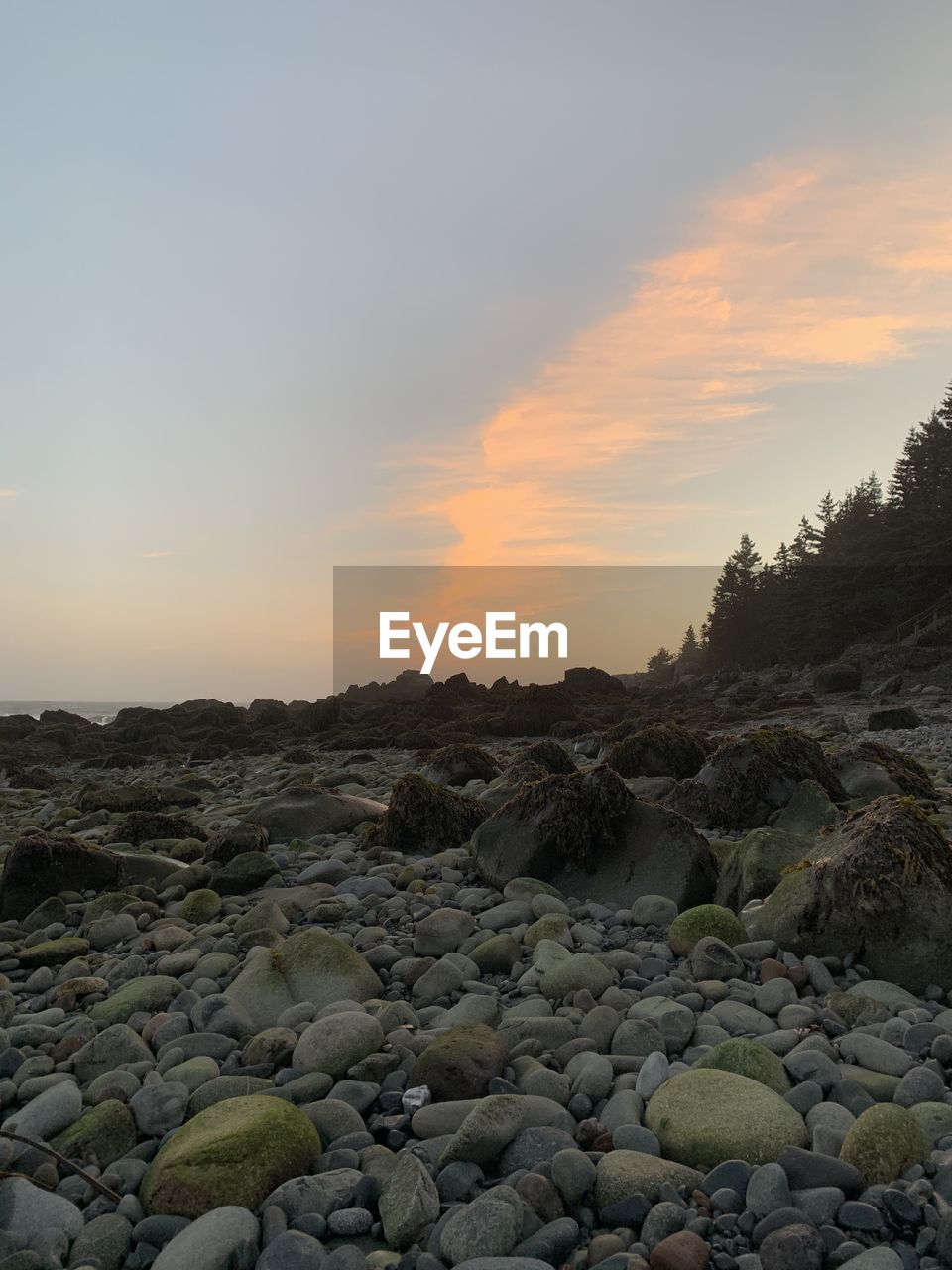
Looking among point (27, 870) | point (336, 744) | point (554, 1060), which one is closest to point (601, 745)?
point (336, 744)

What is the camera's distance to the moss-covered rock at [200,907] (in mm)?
5906

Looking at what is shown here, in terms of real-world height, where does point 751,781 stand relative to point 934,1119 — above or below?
above

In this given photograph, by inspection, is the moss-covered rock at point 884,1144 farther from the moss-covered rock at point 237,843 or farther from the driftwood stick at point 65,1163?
the moss-covered rock at point 237,843

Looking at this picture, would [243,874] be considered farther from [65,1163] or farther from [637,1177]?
[637,1177]

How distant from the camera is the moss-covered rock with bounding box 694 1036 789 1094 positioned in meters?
3.46

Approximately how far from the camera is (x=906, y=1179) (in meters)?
2.85

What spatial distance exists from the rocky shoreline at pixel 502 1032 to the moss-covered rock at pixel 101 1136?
10 mm

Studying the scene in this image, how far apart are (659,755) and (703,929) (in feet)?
18.0

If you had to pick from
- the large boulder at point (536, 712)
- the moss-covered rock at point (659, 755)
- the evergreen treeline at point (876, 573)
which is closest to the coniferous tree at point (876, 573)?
the evergreen treeline at point (876, 573)

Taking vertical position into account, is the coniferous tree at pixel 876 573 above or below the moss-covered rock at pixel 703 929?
above

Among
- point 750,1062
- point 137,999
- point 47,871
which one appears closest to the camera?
point 750,1062

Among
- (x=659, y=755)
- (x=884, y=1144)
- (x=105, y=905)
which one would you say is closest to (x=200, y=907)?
(x=105, y=905)

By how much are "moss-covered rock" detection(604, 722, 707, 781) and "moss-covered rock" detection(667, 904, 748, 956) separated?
5.13 m

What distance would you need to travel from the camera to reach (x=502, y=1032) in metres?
3.96
